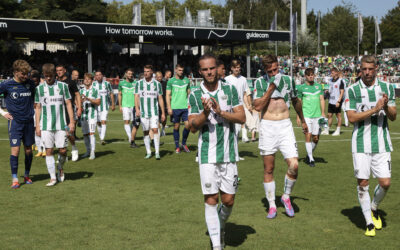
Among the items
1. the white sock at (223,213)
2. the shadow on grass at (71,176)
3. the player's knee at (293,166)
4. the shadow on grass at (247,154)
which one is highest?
the player's knee at (293,166)

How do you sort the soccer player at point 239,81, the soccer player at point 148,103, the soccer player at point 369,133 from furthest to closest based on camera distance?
1. the soccer player at point 148,103
2. the soccer player at point 239,81
3. the soccer player at point 369,133

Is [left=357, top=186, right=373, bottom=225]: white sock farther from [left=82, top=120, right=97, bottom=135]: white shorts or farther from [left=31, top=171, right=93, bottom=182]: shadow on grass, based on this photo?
[left=82, top=120, right=97, bottom=135]: white shorts

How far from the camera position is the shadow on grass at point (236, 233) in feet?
19.0

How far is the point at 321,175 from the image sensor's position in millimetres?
9836

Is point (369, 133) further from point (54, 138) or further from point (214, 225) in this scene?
point (54, 138)

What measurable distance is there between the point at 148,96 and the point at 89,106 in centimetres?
212

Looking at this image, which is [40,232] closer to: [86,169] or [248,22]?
[86,169]

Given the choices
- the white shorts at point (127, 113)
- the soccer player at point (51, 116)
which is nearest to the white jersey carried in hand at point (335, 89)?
the white shorts at point (127, 113)

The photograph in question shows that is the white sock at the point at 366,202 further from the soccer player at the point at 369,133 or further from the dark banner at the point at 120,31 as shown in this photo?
the dark banner at the point at 120,31

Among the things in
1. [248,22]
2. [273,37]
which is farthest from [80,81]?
[248,22]

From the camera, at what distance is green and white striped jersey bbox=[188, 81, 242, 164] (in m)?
5.18

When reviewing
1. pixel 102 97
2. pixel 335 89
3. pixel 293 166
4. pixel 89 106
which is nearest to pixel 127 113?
pixel 102 97

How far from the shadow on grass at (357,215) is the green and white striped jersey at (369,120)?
3.62 feet

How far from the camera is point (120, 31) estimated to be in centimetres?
3878
